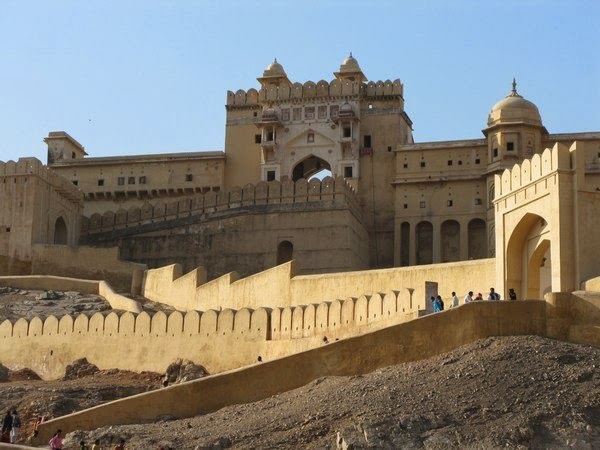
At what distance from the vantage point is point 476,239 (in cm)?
4462

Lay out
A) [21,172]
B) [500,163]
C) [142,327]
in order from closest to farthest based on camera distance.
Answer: [142,327] → [21,172] → [500,163]

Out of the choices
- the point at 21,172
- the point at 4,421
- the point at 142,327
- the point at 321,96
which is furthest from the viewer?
the point at 321,96

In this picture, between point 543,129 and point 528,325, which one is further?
point 543,129

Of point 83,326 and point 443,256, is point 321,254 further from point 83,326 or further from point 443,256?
point 83,326

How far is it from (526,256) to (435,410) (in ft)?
24.6

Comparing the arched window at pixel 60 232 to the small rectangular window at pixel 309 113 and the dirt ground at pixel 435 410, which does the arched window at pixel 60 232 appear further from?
the dirt ground at pixel 435 410

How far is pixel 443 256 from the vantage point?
44.5m

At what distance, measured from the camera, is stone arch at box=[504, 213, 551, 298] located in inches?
1006

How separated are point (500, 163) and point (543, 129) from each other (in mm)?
1873

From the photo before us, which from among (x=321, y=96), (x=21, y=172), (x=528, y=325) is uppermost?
(x=321, y=96)

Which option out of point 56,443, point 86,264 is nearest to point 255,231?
point 86,264

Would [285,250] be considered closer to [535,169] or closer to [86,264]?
[86,264]

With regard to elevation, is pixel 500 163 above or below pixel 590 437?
above

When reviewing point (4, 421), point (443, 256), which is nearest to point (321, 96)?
point (443, 256)
